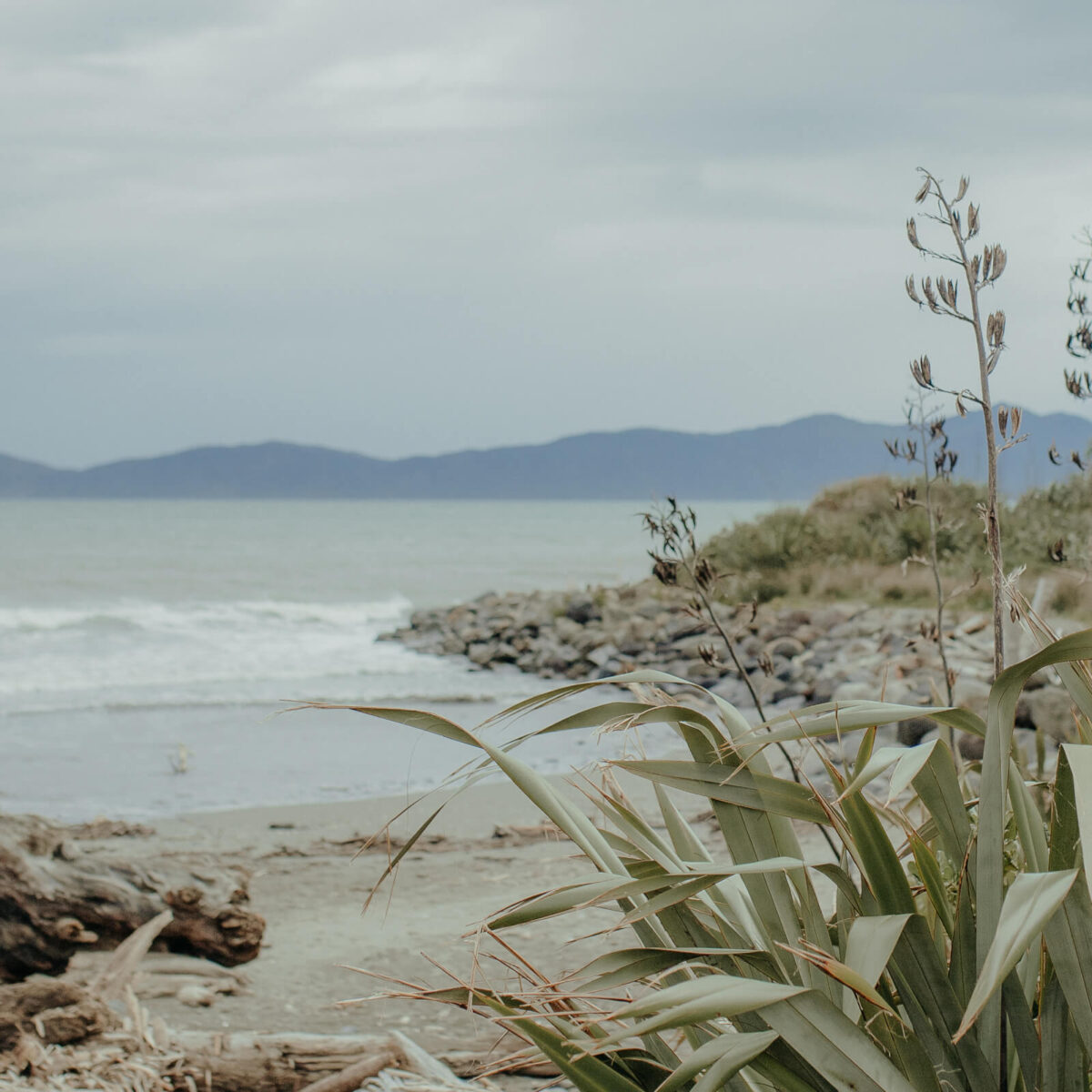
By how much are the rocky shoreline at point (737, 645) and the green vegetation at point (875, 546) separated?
116cm

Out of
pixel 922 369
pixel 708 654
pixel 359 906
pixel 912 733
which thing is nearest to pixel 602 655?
pixel 912 733

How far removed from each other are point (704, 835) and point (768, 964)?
5.35 m

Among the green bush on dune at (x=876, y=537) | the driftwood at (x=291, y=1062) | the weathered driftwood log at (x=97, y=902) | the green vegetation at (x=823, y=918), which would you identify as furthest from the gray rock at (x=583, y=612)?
the green vegetation at (x=823, y=918)

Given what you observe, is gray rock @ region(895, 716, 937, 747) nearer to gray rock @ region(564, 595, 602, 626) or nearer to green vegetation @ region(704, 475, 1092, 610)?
green vegetation @ region(704, 475, 1092, 610)

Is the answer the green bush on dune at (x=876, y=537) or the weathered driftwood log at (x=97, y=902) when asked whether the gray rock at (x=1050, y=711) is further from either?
the green bush on dune at (x=876, y=537)

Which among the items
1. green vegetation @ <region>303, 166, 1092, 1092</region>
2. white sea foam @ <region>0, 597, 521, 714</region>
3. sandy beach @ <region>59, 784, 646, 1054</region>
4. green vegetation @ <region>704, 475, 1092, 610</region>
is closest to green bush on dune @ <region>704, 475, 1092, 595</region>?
green vegetation @ <region>704, 475, 1092, 610</region>

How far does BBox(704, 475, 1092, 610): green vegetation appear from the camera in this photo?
643 inches

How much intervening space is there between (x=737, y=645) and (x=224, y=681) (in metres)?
6.77

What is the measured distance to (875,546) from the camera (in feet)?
62.7

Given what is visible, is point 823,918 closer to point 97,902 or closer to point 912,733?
point 97,902

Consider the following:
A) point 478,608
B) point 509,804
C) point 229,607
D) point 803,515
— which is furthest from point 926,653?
point 229,607

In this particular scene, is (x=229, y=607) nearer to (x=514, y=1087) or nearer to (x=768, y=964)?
(x=514, y=1087)

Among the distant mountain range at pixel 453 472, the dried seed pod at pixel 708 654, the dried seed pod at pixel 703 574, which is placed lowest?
the dried seed pod at pixel 708 654

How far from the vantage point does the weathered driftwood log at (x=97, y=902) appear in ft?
12.9
